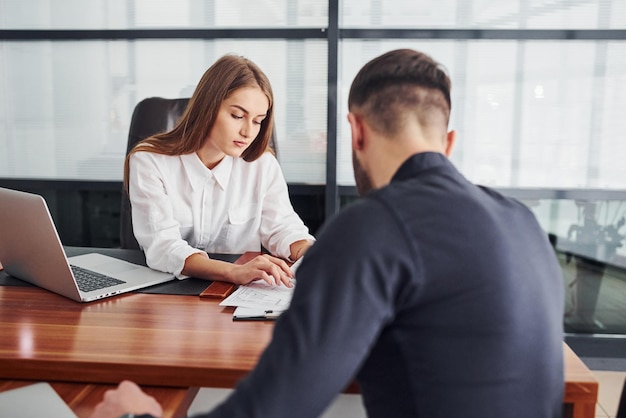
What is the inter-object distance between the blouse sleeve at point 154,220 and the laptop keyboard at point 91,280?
5.8 inches

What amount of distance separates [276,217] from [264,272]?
0.70 m

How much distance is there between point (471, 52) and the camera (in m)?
2.95

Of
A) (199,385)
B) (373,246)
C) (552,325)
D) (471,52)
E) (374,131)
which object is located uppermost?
(471,52)

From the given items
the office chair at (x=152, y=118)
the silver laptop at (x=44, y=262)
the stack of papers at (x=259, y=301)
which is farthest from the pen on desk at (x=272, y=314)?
the office chair at (x=152, y=118)

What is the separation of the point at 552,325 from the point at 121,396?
61 cm

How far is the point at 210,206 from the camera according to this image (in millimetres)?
2049

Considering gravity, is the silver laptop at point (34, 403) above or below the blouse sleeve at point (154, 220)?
below

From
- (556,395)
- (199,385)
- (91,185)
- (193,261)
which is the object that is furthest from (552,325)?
(91,185)

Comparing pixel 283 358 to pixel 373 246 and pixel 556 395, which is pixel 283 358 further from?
pixel 556 395

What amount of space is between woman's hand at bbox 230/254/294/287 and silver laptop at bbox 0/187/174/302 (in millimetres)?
194

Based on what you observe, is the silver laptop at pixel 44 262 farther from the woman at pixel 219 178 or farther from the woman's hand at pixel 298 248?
the woman's hand at pixel 298 248

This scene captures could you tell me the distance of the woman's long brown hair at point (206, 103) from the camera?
1919 millimetres

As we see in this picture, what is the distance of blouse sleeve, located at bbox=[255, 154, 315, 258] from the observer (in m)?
2.01

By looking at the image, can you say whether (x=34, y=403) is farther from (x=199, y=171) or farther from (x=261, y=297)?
(x=199, y=171)
